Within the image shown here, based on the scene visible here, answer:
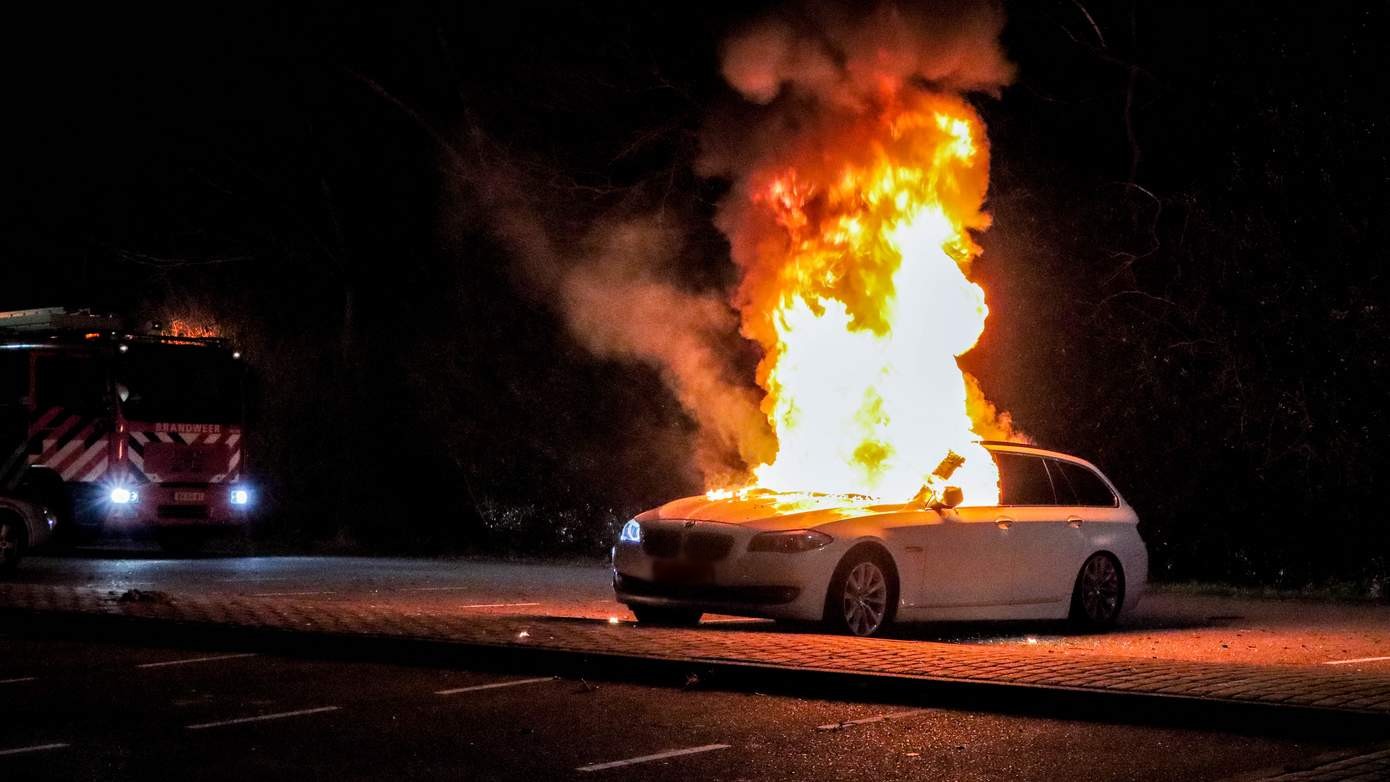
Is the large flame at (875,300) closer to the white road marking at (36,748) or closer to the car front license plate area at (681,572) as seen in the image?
the car front license plate area at (681,572)

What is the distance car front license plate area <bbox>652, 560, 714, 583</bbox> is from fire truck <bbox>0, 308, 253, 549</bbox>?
14532 millimetres

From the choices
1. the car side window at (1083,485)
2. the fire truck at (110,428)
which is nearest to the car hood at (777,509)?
the car side window at (1083,485)

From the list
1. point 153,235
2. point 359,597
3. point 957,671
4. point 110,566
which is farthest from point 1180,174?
point 153,235

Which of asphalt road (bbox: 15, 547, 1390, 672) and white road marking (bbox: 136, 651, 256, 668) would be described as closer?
white road marking (bbox: 136, 651, 256, 668)

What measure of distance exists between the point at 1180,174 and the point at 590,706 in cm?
1421

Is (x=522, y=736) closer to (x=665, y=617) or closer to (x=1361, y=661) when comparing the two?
(x=665, y=617)

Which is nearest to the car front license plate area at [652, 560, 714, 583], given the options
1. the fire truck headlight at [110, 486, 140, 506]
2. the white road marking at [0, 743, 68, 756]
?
the white road marking at [0, 743, 68, 756]

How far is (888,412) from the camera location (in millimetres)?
15312

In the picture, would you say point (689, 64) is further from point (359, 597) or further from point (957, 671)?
point (957, 671)

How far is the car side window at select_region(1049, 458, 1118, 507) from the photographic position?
1497cm

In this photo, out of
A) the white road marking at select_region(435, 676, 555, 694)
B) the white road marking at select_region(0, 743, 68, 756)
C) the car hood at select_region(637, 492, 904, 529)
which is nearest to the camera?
the white road marking at select_region(0, 743, 68, 756)

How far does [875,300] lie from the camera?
15.8m

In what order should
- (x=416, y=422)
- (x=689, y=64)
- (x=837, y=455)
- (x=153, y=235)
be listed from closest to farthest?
(x=837, y=455), (x=689, y=64), (x=416, y=422), (x=153, y=235)

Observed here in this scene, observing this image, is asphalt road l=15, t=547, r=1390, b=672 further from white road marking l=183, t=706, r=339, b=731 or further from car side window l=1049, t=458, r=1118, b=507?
white road marking l=183, t=706, r=339, b=731
